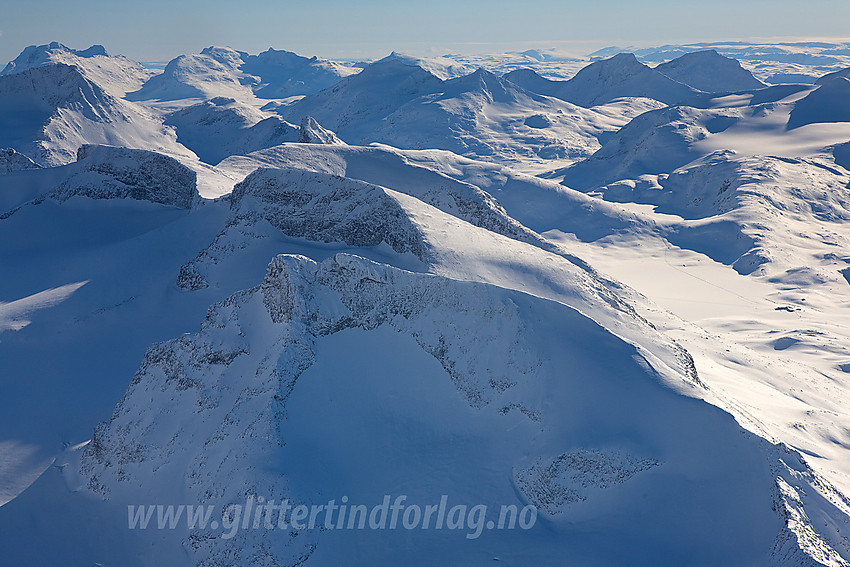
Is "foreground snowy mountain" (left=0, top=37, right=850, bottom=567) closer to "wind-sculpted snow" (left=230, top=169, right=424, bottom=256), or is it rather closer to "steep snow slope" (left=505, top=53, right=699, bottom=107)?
"wind-sculpted snow" (left=230, top=169, right=424, bottom=256)

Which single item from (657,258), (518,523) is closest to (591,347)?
(518,523)

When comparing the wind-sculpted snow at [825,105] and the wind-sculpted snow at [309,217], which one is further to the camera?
the wind-sculpted snow at [825,105]

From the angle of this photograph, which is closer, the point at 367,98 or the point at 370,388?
the point at 370,388

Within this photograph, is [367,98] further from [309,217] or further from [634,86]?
[309,217]

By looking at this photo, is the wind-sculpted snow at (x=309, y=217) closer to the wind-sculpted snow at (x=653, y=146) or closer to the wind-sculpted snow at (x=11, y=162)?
the wind-sculpted snow at (x=11, y=162)

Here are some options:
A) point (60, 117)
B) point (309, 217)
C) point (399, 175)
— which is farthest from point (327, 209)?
point (60, 117)

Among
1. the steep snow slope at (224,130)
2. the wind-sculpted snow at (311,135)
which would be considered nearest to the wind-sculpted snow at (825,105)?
the wind-sculpted snow at (311,135)

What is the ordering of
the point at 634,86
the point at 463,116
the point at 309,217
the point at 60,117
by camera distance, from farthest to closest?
the point at 634,86, the point at 463,116, the point at 60,117, the point at 309,217
